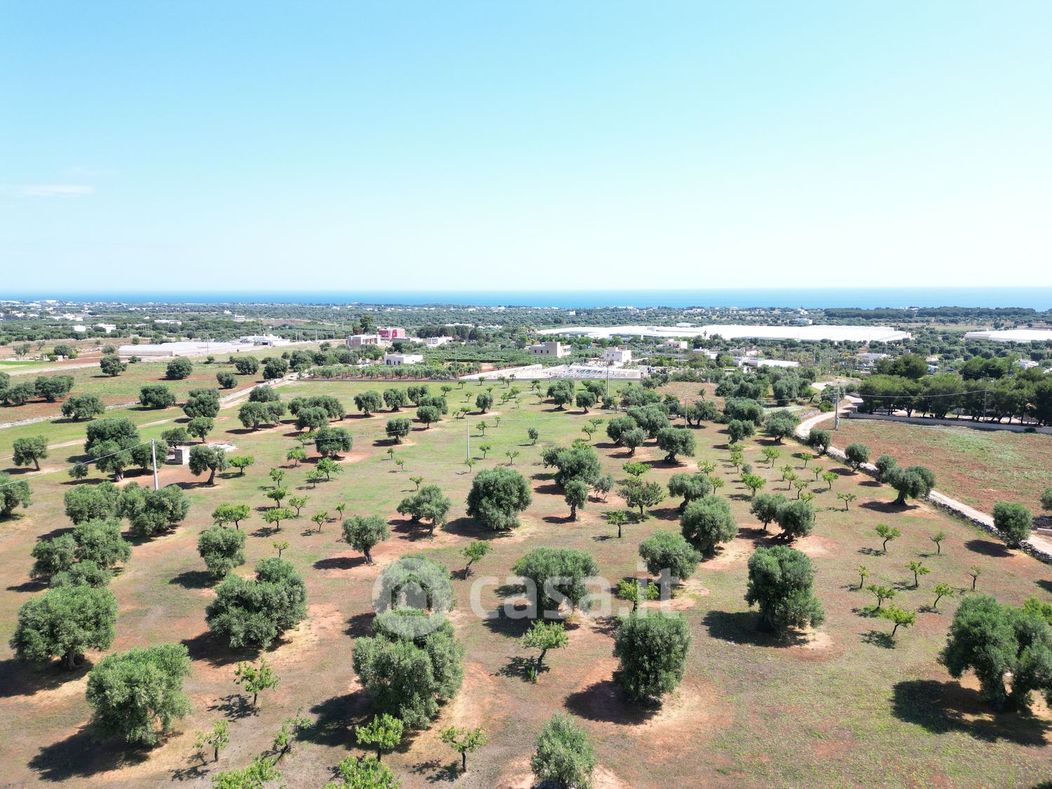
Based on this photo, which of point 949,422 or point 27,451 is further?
point 949,422

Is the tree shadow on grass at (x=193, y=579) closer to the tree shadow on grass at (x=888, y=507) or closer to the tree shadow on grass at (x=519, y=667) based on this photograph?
the tree shadow on grass at (x=519, y=667)

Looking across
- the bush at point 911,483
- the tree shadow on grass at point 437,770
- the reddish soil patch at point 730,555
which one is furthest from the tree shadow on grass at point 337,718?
the bush at point 911,483

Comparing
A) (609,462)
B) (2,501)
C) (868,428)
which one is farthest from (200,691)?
(868,428)

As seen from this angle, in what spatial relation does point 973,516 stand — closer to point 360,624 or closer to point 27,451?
point 360,624

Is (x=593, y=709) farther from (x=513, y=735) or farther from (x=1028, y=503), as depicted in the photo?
(x=1028, y=503)

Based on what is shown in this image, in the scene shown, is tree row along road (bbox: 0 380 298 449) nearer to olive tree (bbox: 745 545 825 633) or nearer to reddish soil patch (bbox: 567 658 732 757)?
reddish soil patch (bbox: 567 658 732 757)

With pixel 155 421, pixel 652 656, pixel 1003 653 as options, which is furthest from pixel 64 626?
pixel 155 421

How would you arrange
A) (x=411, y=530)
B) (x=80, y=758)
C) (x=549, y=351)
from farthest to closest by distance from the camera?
(x=549, y=351)
(x=411, y=530)
(x=80, y=758)
